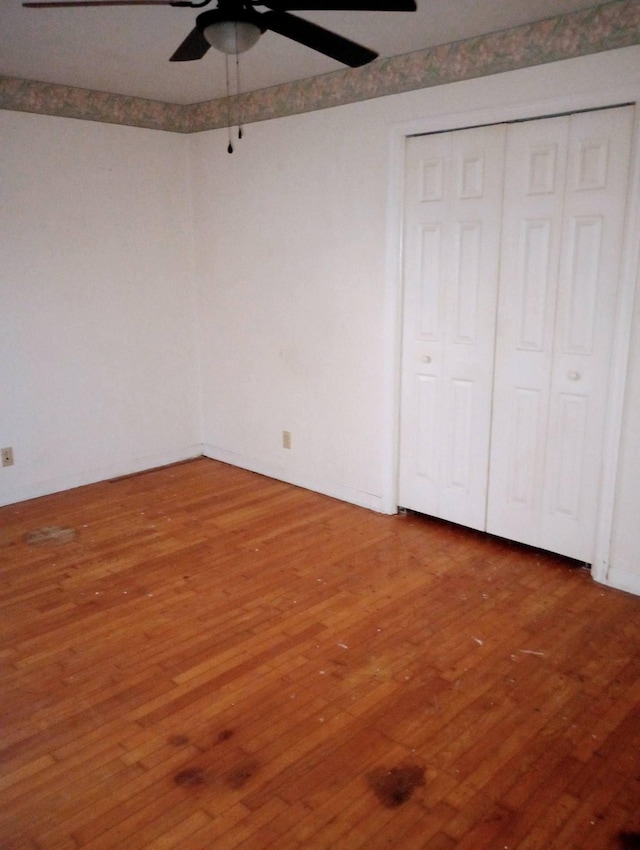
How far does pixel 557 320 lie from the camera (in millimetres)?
3131

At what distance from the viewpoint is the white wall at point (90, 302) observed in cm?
403

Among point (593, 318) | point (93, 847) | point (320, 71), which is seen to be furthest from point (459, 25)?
point (93, 847)

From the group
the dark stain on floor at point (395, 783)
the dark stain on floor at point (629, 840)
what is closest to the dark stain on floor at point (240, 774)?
the dark stain on floor at point (395, 783)

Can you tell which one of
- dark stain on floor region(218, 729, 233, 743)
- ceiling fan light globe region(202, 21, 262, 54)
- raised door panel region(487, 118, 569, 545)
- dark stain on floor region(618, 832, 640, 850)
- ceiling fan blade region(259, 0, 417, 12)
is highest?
ceiling fan blade region(259, 0, 417, 12)

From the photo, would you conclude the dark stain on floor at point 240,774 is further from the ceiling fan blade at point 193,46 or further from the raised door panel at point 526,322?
the ceiling fan blade at point 193,46

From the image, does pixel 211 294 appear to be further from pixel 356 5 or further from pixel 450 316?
pixel 356 5

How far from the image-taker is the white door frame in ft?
9.16

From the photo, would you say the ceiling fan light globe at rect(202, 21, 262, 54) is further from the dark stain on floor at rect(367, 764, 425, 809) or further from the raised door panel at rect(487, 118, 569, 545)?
the dark stain on floor at rect(367, 764, 425, 809)

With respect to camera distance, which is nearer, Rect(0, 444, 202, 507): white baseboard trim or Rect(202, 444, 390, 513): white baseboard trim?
Rect(202, 444, 390, 513): white baseboard trim

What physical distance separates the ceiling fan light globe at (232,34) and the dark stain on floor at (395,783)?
7.13 ft

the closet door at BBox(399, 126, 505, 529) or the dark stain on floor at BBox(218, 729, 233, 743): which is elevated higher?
the closet door at BBox(399, 126, 505, 529)

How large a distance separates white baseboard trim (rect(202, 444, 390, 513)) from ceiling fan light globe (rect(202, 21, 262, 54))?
2.60 m

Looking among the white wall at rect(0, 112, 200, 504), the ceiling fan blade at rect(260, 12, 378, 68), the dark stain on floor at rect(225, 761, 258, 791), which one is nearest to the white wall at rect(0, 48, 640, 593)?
the white wall at rect(0, 112, 200, 504)

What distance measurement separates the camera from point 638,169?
2738 millimetres
